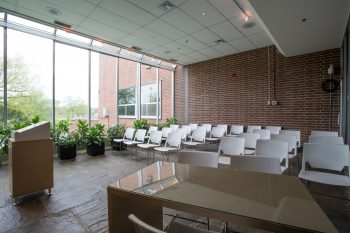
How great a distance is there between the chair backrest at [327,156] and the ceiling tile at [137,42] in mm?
4870

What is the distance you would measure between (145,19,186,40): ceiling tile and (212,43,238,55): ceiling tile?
1.46 metres

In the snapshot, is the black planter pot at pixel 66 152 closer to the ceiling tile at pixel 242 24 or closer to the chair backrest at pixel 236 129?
the chair backrest at pixel 236 129

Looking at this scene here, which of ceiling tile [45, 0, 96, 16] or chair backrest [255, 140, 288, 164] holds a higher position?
ceiling tile [45, 0, 96, 16]

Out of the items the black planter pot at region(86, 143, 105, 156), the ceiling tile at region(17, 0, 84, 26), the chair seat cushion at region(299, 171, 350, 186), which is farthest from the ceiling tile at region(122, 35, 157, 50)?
the chair seat cushion at region(299, 171, 350, 186)

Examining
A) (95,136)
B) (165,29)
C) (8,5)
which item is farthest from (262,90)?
(8,5)

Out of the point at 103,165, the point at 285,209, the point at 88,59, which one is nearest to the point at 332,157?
the point at 285,209

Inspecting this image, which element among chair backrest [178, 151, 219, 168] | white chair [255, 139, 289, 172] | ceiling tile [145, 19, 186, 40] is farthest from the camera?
ceiling tile [145, 19, 186, 40]

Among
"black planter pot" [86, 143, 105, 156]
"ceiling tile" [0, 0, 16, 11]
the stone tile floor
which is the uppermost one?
"ceiling tile" [0, 0, 16, 11]

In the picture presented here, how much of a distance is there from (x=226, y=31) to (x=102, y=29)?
10.4ft

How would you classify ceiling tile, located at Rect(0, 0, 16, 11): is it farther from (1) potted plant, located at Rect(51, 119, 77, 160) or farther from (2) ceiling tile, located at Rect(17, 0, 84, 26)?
(1) potted plant, located at Rect(51, 119, 77, 160)

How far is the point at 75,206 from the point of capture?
8.79ft

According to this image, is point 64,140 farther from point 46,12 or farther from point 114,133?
point 46,12

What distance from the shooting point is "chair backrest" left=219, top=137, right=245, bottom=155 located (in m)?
3.17

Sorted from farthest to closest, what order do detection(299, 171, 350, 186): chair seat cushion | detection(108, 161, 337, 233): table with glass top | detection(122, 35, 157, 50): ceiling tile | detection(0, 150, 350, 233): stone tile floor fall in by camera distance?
1. detection(122, 35, 157, 50): ceiling tile
2. detection(299, 171, 350, 186): chair seat cushion
3. detection(0, 150, 350, 233): stone tile floor
4. detection(108, 161, 337, 233): table with glass top
